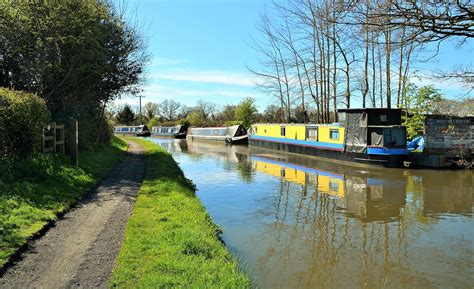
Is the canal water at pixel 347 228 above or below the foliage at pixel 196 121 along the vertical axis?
below

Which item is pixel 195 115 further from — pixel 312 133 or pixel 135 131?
pixel 312 133

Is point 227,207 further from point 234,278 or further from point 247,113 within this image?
point 247,113

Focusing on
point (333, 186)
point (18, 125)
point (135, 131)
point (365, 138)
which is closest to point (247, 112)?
point (135, 131)

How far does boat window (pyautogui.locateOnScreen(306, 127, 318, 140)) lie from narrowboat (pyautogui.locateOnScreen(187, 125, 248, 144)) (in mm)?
13541

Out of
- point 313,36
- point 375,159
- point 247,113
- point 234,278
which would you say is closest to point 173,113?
point 247,113

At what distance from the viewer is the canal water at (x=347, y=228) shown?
561 cm

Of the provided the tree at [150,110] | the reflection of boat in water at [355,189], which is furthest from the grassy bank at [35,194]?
the tree at [150,110]

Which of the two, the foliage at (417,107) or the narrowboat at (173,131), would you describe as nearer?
the foliage at (417,107)

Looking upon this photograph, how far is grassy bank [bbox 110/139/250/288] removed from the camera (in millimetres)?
4141

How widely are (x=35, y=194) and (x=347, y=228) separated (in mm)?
5977

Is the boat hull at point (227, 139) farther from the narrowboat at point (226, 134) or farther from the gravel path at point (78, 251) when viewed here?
the gravel path at point (78, 251)

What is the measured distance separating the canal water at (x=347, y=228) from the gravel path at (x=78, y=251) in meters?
1.91

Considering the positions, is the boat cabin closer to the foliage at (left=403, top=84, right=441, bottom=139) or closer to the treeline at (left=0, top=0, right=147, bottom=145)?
the foliage at (left=403, top=84, right=441, bottom=139)

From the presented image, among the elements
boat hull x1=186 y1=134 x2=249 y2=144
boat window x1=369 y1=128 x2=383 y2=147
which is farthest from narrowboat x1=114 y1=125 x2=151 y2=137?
boat window x1=369 y1=128 x2=383 y2=147
